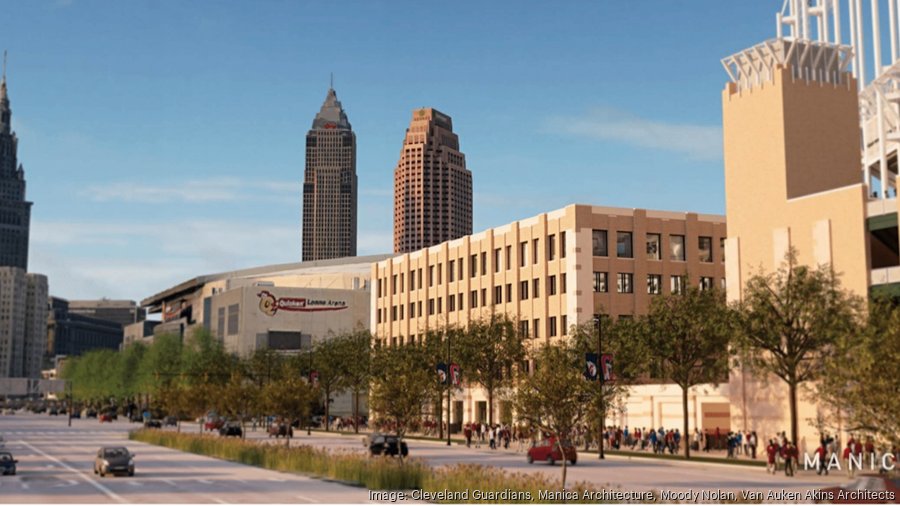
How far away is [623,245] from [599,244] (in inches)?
101

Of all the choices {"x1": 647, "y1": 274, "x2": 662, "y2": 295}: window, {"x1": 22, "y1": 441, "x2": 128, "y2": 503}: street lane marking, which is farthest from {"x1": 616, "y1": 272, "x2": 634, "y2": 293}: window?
{"x1": 22, "y1": 441, "x2": 128, "y2": 503}: street lane marking

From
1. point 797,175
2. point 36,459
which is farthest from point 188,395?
point 797,175

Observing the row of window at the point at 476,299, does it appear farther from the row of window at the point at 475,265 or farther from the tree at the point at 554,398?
the tree at the point at 554,398

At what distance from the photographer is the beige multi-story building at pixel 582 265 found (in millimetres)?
88625

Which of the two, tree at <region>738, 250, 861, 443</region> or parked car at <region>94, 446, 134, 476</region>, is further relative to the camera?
tree at <region>738, 250, 861, 443</region>

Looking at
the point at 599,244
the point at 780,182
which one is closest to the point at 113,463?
the point at 780,182

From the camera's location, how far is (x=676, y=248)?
9275cm

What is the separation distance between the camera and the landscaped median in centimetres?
3159

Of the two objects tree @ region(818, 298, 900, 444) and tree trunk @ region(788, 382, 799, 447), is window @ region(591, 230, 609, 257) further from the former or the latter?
tree @ region(818, 298, 900, 444)

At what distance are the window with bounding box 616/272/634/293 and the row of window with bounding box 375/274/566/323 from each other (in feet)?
16.2

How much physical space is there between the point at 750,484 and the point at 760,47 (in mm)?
33430

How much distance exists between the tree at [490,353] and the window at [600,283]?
8349 millimetres

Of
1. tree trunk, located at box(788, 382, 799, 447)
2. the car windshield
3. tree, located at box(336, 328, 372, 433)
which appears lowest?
the car windshield

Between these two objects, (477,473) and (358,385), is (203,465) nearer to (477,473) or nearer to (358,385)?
(477,473)
